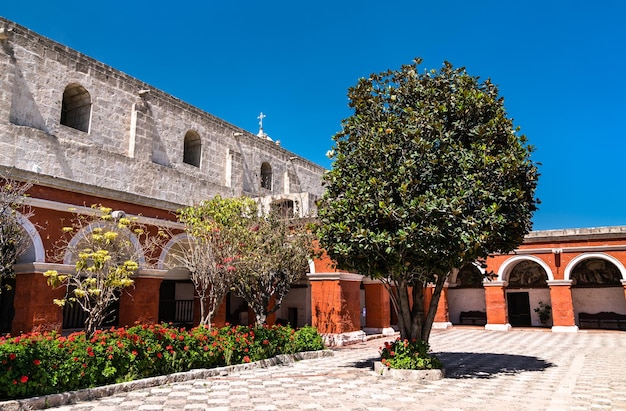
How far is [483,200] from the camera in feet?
32.6

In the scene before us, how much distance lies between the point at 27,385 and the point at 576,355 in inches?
540

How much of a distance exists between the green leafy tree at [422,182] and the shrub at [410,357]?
0.56 meters

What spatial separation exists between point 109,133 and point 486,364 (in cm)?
1468

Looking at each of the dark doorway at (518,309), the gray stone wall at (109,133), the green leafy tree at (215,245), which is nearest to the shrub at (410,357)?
the green leafy tree at (215,245)

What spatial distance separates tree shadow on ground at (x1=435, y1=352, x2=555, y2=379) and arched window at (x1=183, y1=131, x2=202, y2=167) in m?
13.2

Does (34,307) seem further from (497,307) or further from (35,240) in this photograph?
(497,307)

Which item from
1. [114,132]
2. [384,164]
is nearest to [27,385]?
[384,164]

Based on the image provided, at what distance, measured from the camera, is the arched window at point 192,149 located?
21547mm

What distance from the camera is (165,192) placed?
757 inches

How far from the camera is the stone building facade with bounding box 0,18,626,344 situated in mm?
12469

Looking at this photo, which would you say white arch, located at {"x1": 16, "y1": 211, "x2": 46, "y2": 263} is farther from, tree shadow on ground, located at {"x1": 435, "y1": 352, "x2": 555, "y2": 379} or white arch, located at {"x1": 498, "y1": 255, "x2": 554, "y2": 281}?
white arch, located at {"x1": 498, "y1": 255, "x2": 554, "y2": 281}

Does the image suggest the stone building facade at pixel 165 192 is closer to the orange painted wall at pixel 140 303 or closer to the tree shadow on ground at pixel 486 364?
the orange painted wall at pixel 140 303

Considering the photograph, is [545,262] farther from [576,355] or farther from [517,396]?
[517,396]

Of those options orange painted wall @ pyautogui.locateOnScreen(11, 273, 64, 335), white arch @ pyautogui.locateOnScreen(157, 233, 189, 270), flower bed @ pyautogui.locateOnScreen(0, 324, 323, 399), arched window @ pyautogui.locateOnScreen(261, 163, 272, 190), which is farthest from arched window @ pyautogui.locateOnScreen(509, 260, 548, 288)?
orange painted wall @ pyautogui.locateOnScreen(11, 273, 64, 335)
